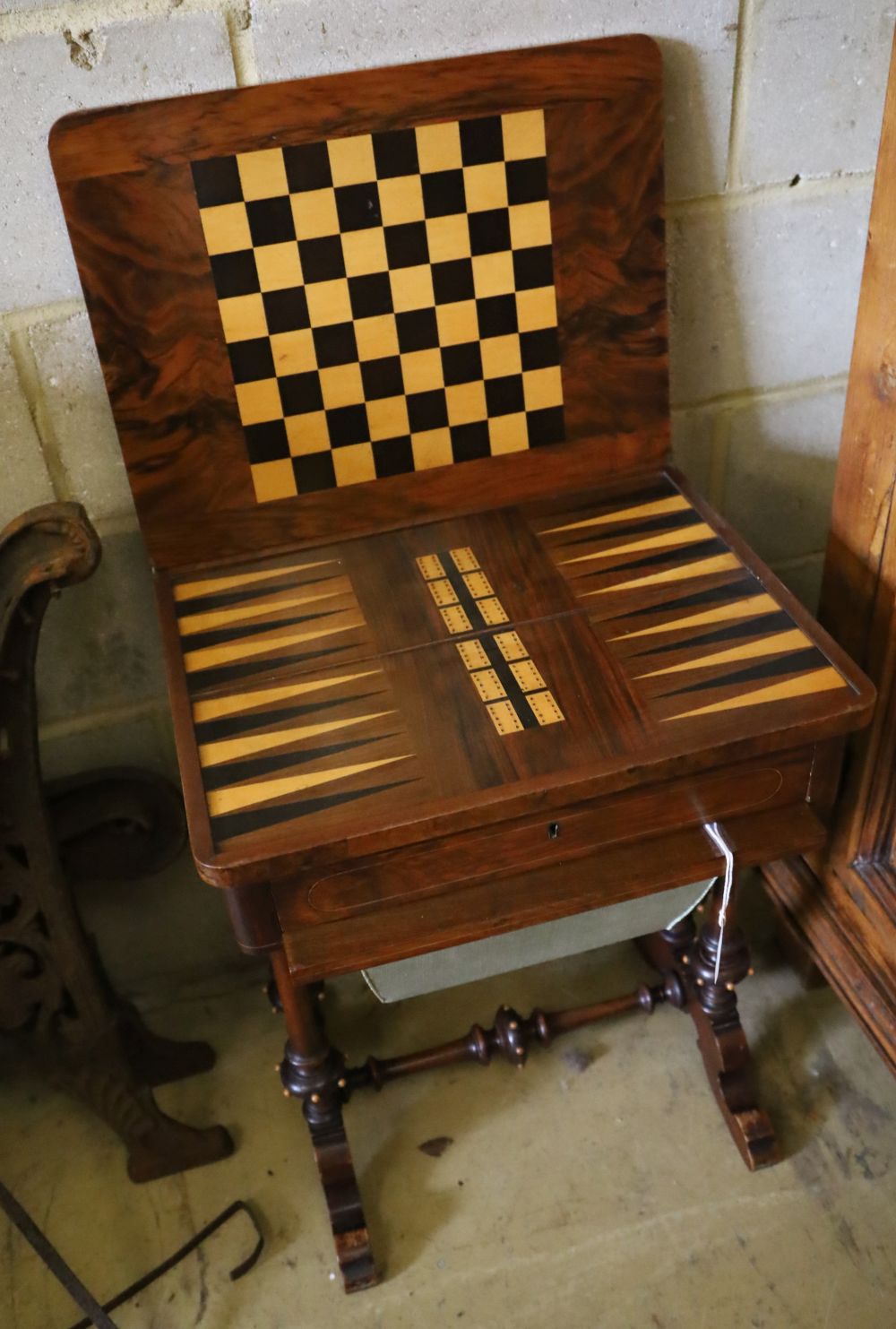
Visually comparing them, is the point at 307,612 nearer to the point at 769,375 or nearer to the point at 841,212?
the point at 769,375

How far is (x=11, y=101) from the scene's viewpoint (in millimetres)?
1262

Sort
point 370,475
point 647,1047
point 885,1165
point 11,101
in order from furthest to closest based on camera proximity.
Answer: point 647,1047, point 885,1165, point 370,475, point 11,101

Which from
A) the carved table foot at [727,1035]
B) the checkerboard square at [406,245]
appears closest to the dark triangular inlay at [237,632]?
the checkerboard square at [406,245]

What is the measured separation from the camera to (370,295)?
144 centimetres

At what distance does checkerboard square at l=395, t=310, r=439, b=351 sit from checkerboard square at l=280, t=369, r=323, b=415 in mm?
119

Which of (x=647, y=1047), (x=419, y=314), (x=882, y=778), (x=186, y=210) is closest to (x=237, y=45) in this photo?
(x=186, y=210)

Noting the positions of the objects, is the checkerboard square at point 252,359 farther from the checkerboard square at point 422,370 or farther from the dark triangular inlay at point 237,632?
the dark triangular inlay at point 237,632

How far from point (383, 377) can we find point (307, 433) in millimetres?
120

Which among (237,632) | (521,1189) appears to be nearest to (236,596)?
(237,632)

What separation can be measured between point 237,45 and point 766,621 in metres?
0.88

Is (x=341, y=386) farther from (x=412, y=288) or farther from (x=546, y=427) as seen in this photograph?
(x=546, y=427)

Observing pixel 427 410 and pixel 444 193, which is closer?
pixel 444 193

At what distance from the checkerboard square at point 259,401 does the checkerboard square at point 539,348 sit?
0.33 metres

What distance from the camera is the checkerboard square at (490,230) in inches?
56.4
